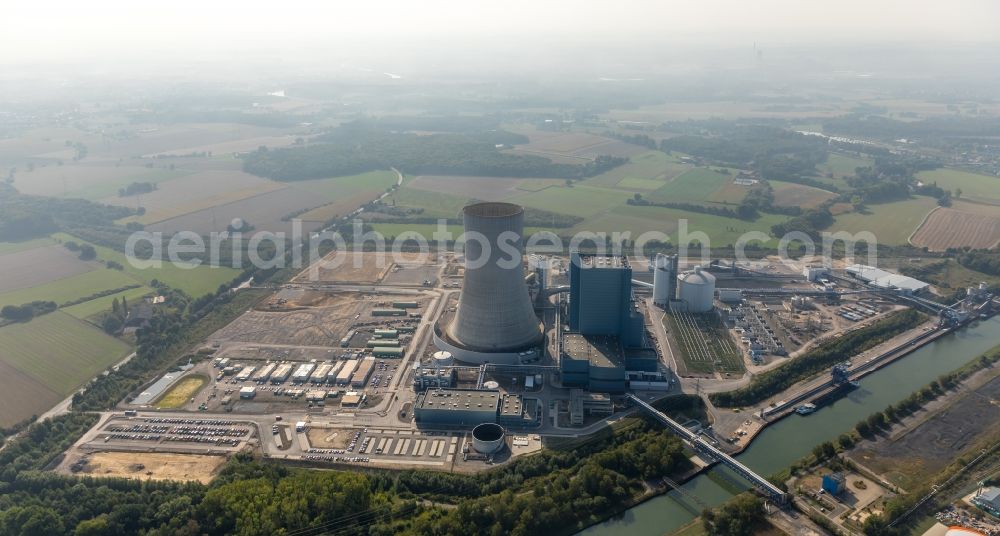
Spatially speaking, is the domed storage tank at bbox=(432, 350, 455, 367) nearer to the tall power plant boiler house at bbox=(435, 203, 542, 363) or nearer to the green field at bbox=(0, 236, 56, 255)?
the tall power plant boiler house at bbox=(435, 203, 542, 363)

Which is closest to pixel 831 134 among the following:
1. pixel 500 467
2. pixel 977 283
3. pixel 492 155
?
pixel 492 155

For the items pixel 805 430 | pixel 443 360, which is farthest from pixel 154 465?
pixel 805 430

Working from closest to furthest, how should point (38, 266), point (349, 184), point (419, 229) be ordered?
point (38, 266) < point (419, 229) < point (349, 184)

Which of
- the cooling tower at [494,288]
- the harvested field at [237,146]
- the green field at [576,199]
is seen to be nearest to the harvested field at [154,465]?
the cooling tower at [494,288]

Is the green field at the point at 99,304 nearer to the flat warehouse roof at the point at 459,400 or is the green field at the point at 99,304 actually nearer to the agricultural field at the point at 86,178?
the flat warehouse roof at the point at 459,400

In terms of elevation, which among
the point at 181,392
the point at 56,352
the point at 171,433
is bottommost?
the point at 171,433

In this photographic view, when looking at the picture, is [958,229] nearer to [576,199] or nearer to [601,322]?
[576,199]
